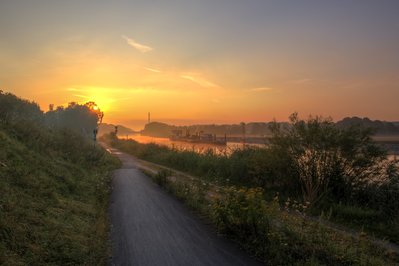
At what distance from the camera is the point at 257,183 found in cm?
2000

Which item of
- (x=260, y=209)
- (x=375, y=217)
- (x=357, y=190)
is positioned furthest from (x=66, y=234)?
(x=357, y=190)

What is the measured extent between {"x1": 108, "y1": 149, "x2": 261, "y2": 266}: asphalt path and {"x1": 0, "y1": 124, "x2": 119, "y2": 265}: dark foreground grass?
515 millimetres

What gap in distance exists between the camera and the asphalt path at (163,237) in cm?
862

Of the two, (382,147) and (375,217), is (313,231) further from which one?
(382,147)

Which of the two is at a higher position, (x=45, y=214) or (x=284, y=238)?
(x=45, y=214)

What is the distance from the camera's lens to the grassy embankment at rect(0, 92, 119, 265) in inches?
313

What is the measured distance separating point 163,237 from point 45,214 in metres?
3.41

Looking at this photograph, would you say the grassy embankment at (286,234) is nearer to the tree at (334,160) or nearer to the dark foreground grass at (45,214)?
the tree at (334,160)

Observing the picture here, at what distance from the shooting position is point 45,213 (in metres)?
10.6

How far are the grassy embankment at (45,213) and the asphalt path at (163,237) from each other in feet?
1.68

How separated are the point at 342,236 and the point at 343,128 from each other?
287 inches

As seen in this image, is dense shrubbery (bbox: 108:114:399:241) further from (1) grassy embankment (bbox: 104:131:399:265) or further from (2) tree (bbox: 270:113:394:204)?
(1) grassy embankment (bbox: 104:131:399:265)

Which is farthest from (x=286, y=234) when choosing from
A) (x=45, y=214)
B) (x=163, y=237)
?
(x=45, y=214)

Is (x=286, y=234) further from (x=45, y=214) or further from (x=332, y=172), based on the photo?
(x=332, y=172)
